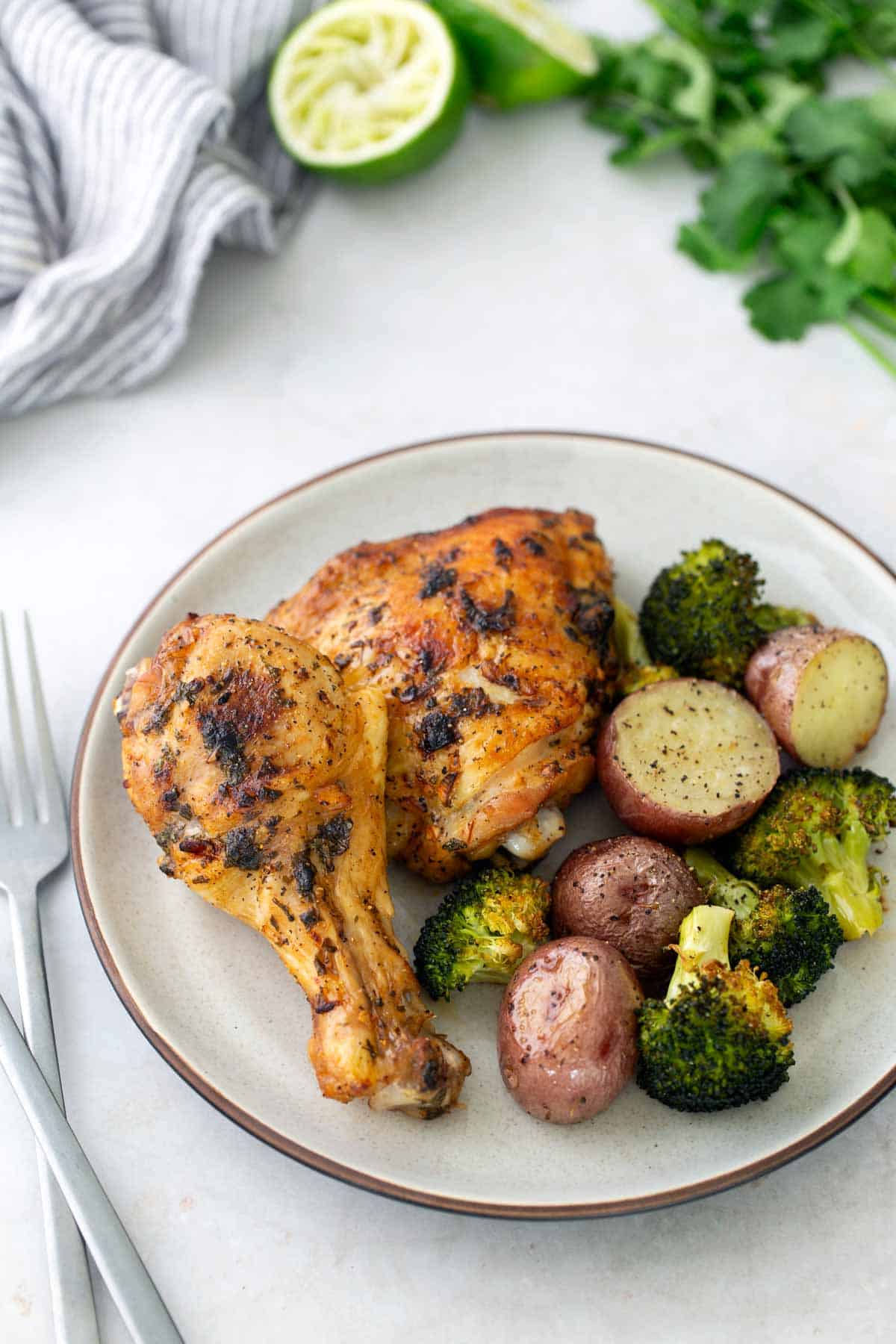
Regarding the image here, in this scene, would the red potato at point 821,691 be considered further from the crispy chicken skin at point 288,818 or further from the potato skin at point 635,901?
the crispy chicken skin at point 288,818

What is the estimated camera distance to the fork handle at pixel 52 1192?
2.45 metres

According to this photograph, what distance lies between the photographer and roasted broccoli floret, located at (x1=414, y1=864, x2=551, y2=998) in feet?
8.52

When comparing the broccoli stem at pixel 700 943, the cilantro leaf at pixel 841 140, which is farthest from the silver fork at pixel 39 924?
the cilantro leaf at pixel 841 140

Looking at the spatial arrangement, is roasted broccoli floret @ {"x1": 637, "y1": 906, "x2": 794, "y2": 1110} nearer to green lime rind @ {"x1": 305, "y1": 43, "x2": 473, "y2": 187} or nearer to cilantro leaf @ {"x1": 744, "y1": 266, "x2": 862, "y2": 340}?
cilantro leaf @ {"x1": 744, "y1": 266, "x2": 862, "y2": 340}

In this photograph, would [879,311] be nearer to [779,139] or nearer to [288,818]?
[779,139]

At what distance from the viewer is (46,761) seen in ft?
10.1

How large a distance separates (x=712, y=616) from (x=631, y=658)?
0.81 ft

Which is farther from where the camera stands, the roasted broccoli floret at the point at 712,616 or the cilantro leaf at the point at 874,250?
the cilantro leaf at the point at 874,250

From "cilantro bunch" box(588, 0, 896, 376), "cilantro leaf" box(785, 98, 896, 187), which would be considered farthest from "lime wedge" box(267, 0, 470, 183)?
"cilantro leaf" box(785, 98, 896, 187)

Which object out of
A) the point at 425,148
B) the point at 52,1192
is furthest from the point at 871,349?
the point at 52,1192

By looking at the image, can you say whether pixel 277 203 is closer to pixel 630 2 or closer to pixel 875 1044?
pixel 630 2

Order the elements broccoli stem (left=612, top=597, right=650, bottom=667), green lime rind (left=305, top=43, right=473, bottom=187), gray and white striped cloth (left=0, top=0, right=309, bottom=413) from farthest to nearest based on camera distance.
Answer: green lime rind (left=305, top=43, right=473, bottom=187) < gray and white striped cloth (left=0, top=0, right=309, bottom=413) < broccoli stem (left=612, top=597, right=650, bottom=667)

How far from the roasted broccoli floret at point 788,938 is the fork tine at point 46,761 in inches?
65.9

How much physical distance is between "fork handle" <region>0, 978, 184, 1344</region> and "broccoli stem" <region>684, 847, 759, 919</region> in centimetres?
141
